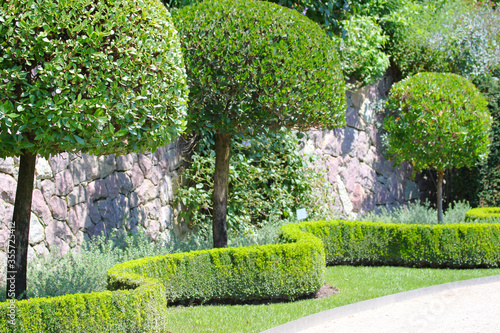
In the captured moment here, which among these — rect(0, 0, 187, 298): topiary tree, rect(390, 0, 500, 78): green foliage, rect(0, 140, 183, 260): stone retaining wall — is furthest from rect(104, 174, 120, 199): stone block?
rect(390, 0, 500, 78): green foliage

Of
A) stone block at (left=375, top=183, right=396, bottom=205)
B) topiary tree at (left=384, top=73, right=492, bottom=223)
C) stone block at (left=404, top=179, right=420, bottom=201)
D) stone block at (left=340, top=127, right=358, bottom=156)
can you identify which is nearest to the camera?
topiary tree at (left=384, top=73, right=492, bottom=223)

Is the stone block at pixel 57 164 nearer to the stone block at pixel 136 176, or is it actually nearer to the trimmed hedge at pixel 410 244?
the stone block at pixel 136 176

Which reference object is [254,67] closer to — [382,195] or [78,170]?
[78,170]

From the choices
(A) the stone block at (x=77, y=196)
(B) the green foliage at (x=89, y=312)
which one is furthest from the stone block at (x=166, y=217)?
(B) the green foliage at (x=89, y=312)

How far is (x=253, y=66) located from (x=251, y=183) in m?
3.71

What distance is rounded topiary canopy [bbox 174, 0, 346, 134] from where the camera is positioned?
17.9 ft

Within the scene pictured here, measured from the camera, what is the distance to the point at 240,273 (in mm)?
5441

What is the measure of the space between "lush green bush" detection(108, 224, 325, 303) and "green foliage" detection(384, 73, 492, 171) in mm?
4126

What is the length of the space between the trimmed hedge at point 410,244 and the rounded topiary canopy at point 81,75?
4373mm

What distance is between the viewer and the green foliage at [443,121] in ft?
27.3

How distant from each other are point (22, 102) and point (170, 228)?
15.5ft

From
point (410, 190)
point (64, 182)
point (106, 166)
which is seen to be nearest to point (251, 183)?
point (106, 166)

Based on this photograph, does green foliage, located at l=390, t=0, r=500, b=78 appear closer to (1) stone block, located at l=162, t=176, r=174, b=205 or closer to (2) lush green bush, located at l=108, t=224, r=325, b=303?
(1) stone block, located at l=162, t=176, r=174, b=205

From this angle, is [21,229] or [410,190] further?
[410,190]
